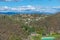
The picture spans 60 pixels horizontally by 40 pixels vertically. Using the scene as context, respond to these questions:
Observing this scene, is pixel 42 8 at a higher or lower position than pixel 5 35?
higher

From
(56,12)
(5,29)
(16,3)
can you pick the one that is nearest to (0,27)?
(5,29)

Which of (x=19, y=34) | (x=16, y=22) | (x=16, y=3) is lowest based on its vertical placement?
(x=19, y=34)

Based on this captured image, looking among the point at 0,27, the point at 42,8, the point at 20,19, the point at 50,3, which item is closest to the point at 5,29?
the point at 0,27

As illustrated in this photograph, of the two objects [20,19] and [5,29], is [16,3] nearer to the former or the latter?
[20,19]

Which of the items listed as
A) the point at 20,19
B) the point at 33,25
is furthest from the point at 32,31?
the point at 20,19

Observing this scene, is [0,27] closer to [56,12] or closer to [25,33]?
[25,33]

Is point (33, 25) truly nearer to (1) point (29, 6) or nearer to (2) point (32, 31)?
(2) point (32, 31)

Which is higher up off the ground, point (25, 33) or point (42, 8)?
point (42, 8)

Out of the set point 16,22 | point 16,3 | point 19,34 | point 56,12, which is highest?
point 16,3
